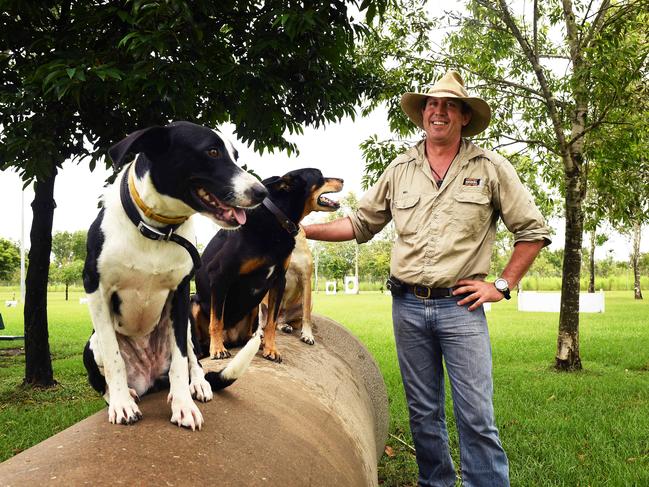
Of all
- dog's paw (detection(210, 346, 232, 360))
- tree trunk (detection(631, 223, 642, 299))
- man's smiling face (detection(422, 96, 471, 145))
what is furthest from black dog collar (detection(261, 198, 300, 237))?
tree trunk (detection(631, 223, 642, 299))

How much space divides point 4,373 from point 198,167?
972 centimetres

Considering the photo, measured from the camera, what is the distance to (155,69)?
523cm

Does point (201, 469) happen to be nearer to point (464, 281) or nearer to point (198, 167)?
point (198, 167)

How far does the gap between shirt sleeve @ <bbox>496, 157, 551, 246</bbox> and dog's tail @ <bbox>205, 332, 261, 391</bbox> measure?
1.87 m

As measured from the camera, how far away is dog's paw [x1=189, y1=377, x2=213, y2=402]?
7.99ft

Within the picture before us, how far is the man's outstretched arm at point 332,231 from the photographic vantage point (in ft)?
13.9

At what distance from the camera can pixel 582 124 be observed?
9.49m

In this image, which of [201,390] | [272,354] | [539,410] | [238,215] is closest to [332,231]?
[272,354]

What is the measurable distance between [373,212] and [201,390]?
6.89ft

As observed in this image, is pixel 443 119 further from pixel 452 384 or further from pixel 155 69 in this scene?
pixel 155 69

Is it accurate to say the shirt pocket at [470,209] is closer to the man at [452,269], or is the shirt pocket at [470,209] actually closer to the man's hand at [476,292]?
the man at [452,269]

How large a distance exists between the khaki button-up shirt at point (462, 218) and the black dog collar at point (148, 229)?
167 cm

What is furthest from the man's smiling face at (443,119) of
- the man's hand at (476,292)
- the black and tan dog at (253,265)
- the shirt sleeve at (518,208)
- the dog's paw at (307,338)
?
the dog's paw at (307,338)

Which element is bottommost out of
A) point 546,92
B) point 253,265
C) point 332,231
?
point 253,265
